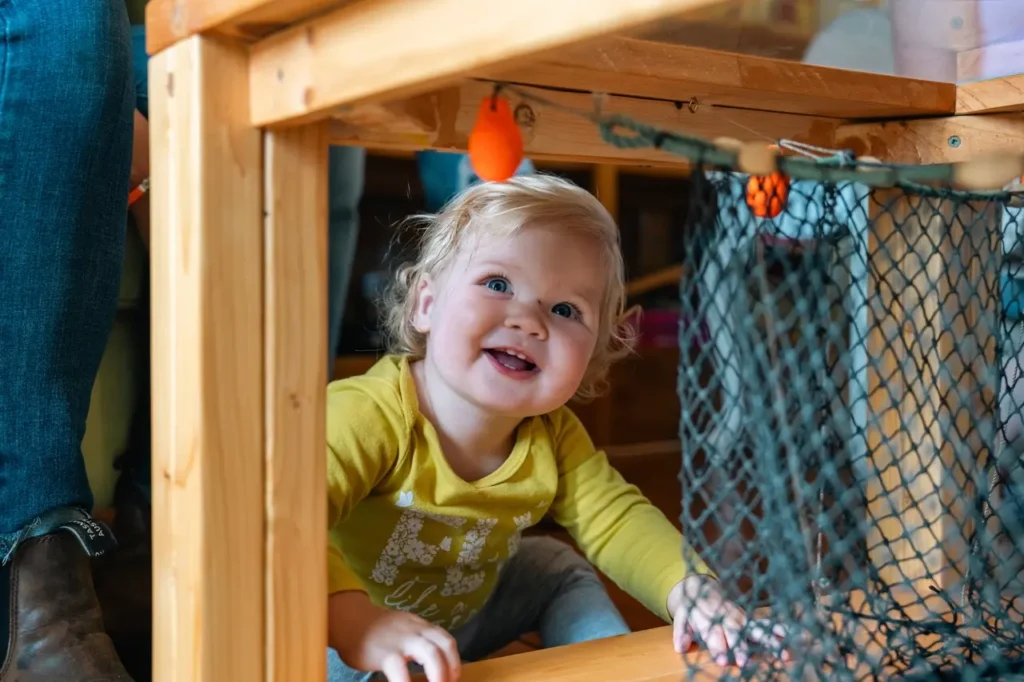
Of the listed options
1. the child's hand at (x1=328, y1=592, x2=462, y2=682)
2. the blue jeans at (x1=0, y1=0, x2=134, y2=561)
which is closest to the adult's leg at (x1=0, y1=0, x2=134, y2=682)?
the blue jeans at (x1=0, y1=0, x2=134, y2=561)

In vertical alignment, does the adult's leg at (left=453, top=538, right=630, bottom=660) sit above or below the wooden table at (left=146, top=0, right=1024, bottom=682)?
below

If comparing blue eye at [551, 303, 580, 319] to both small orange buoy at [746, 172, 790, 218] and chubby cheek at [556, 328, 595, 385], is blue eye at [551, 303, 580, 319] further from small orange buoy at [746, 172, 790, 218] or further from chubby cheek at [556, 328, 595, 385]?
small orange buoy at [746, 172, 790, 218]

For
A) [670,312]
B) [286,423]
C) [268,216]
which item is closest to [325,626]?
[286,423]

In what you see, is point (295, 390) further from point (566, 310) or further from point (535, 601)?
point (535, 601)

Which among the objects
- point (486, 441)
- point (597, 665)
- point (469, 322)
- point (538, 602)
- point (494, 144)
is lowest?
point (538, 602)

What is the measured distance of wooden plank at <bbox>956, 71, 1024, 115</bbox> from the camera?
0.83 metres

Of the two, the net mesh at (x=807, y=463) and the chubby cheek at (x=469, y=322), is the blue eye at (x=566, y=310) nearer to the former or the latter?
the chubby cheek at (x=469, y=322)

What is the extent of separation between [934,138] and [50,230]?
71 cm

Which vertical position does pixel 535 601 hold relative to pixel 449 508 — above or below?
below

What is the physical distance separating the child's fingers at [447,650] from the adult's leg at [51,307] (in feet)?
0.77

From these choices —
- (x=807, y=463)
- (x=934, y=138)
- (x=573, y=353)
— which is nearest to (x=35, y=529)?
(x=573, y=353)

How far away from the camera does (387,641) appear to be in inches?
27.6

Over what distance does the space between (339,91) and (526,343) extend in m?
0.35

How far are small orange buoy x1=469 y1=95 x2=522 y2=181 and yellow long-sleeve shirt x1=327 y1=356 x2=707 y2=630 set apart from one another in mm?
331
